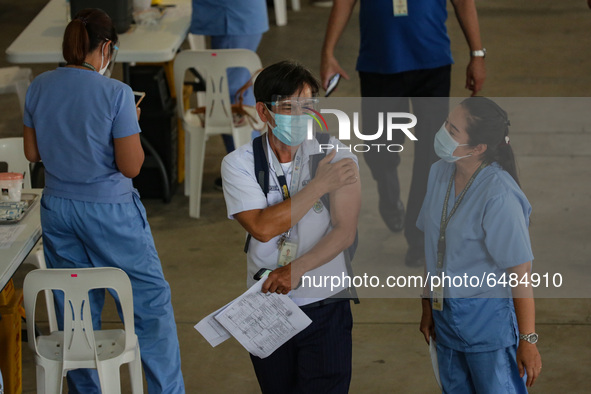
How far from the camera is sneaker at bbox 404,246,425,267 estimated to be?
3963 mm

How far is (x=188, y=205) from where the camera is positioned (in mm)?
4844

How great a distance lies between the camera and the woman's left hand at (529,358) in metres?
2.09

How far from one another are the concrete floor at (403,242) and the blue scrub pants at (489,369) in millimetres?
957

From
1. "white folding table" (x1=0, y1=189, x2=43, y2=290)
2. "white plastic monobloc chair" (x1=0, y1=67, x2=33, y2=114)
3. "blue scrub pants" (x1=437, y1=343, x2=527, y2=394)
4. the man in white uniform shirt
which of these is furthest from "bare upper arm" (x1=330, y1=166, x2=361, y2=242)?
"white plastic monobloc chair" (x1=0, y1=67, x2=33, y2=114)

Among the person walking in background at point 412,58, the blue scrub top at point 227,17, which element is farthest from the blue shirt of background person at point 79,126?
the blue scrub top at point 227,17

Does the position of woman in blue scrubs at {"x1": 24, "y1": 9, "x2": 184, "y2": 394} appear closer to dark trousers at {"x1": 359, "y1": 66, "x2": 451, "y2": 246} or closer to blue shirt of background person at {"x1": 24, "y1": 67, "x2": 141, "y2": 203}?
blue shirt of background person at {"x1": 24, "y1": 67, "x2": 141, "y2": 203}

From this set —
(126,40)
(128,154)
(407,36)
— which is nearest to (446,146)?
(128,154)

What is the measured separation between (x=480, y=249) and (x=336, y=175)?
1.33 feet

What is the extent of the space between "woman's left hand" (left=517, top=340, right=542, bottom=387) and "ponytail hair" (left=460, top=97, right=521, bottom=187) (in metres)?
0.42

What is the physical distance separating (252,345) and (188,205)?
8.66 ft

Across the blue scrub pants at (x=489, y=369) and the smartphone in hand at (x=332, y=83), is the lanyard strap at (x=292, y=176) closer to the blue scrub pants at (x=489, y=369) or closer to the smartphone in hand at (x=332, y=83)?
the blue scrub pants at (x=489, y=369)

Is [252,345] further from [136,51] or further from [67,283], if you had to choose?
[136,51]

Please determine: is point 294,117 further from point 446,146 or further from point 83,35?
point 83,35

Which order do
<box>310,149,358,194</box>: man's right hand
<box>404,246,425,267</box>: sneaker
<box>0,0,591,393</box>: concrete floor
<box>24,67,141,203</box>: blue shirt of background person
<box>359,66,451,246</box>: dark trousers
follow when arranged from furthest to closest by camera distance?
<box>404,246,425,267</box>: sneaker < <box>359,66,451,246</box>: dark trousers < <box>0,0,591,393</box>: concrete floor < <box>24,67,141,203</box>: blue shirt of background person < <box>310,149,358,194</box>: man's right hand
